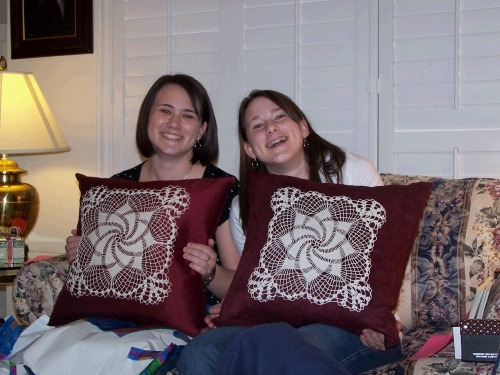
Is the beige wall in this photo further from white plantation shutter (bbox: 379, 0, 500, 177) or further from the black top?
white plantation shutter (bbox: 379, 0, 500, 177)

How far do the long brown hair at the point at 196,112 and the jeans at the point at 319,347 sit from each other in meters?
0.69

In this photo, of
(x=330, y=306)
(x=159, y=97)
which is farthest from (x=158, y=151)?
(x=330, y=306)

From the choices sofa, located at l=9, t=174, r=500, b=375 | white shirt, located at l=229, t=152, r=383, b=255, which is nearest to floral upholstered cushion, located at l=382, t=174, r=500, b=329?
sofa, located at l=9, t=174, r=500, b=375

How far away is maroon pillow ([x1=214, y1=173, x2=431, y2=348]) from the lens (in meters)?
1.42

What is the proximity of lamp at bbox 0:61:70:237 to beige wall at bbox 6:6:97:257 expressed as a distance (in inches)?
10.9

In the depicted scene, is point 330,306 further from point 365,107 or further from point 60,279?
point 365,107

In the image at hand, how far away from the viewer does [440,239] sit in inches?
70.1

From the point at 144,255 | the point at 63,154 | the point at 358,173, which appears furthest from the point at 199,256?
the point at 63,154

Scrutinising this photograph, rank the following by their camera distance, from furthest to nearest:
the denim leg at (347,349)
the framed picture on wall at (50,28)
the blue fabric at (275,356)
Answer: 1. the framed picture on wall at (50,28)
2. the denim leg at (347,349)
3. the blue fabric at (275,356)

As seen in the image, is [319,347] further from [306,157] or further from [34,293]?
[34,293]

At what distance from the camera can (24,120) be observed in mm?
2414

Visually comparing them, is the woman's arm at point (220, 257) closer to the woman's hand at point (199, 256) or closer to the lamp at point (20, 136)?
the woman's hand at point (199, 256)

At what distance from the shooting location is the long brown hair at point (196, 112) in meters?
1.96

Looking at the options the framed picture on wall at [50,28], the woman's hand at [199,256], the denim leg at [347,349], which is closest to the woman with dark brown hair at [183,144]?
the woman's hand at [199,256]
